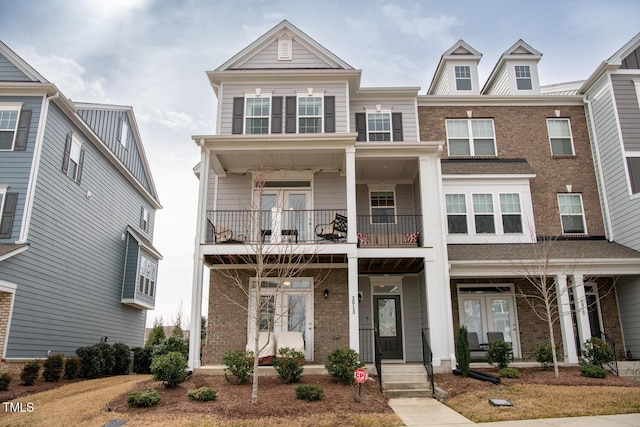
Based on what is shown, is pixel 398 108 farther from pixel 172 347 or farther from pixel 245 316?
pixel 172 347

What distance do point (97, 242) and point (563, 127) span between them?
17.6m

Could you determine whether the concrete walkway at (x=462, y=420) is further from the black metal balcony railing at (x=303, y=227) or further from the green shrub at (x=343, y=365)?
the black metal balcony railing at (x=303, y=227)

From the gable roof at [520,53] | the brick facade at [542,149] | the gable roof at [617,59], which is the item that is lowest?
the brick facade at [542,149]

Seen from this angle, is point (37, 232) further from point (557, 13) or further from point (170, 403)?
point (557, 13)

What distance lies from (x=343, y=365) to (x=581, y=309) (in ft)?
23.9

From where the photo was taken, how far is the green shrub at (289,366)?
10.8 m

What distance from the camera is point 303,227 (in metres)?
14.5

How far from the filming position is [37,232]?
563 inches

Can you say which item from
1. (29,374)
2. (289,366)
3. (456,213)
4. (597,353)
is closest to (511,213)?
(456,213)

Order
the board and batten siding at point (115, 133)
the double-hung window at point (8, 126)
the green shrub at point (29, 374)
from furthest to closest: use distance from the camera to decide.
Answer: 1. the board and batten siding at point (115, 133)
2. the double-hung window at point (8, 126)
3. the green shrub at point (29, 374)

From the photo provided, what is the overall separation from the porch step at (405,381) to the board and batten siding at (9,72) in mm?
13912

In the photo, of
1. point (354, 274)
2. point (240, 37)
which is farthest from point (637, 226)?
point (240, 37)

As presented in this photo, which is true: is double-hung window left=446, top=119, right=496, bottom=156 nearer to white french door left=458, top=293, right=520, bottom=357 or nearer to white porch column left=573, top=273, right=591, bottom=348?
white french door left=458, top=293, right=520, bottom=357

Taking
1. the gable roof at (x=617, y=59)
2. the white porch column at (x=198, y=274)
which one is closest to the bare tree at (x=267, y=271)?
the white porch column at (x=198, y=274)
